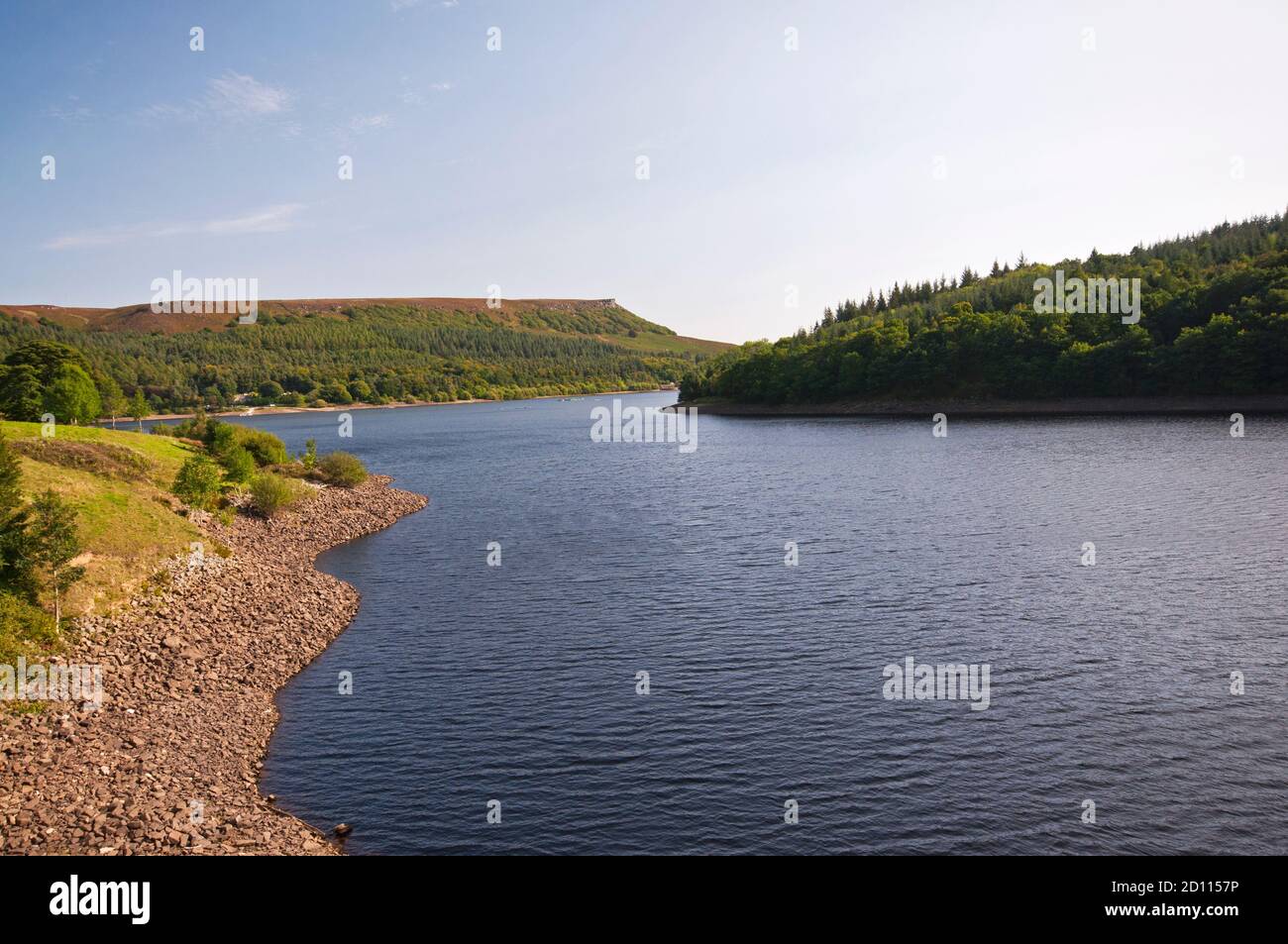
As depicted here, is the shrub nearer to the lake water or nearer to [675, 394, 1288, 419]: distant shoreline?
the lake water

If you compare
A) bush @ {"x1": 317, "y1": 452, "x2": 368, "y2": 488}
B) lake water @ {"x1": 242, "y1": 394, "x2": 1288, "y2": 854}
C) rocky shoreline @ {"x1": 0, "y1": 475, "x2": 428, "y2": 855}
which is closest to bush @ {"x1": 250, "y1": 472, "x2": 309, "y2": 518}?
lake water @ {"x1": 242, "y1": 394, "x2": 1288, "y2": 854}

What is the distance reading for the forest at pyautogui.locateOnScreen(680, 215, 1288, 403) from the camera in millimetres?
125750

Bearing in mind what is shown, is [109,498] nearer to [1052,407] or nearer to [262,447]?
[262,447]

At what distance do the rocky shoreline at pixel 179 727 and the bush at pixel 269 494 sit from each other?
45.7 feet

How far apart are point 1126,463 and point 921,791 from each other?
226 ft

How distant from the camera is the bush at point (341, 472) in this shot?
82.1 m

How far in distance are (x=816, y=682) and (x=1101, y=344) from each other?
139861mm

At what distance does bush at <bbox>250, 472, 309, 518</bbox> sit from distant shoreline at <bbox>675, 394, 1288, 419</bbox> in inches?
4841

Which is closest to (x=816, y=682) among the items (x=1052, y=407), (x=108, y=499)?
(x=108, y=499)

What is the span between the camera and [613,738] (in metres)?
27.0

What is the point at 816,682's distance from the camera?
3092cm

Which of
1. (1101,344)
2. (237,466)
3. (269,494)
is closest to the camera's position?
(269,494)
